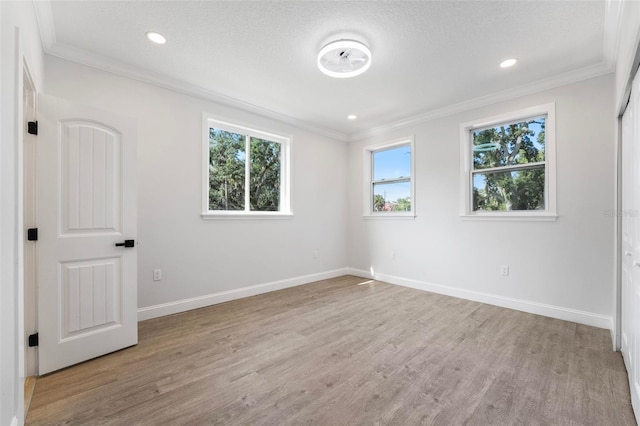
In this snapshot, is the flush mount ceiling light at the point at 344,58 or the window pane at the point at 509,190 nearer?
the flush mount ceiling light at the point at 344,58

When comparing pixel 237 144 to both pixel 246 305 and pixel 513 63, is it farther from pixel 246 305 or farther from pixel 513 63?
pixel 513 63

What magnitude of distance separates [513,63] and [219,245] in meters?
3.91

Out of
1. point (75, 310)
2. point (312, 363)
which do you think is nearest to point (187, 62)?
point (75, 310)

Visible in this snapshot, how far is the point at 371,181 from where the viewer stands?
→ 204 inches

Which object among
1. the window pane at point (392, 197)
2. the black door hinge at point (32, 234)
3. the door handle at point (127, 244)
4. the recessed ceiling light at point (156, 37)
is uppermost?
the recessed ceiling light at point (156, 37)

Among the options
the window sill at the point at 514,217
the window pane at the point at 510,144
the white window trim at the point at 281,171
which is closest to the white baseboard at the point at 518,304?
the window sill at the point at 514,217

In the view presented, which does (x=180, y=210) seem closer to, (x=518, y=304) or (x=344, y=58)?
(x=344, y=58)

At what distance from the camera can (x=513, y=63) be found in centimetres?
282

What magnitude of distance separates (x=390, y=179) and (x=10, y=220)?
14.8 ft

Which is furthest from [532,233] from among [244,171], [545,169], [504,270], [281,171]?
[244,171]

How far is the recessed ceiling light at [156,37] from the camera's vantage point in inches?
94.5

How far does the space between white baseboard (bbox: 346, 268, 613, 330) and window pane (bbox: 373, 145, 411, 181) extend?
5.75 feet

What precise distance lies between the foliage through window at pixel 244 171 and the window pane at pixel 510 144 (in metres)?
2.86

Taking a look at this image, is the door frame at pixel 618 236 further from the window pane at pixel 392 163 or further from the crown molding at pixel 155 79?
the crown molding at pixel 155 79
